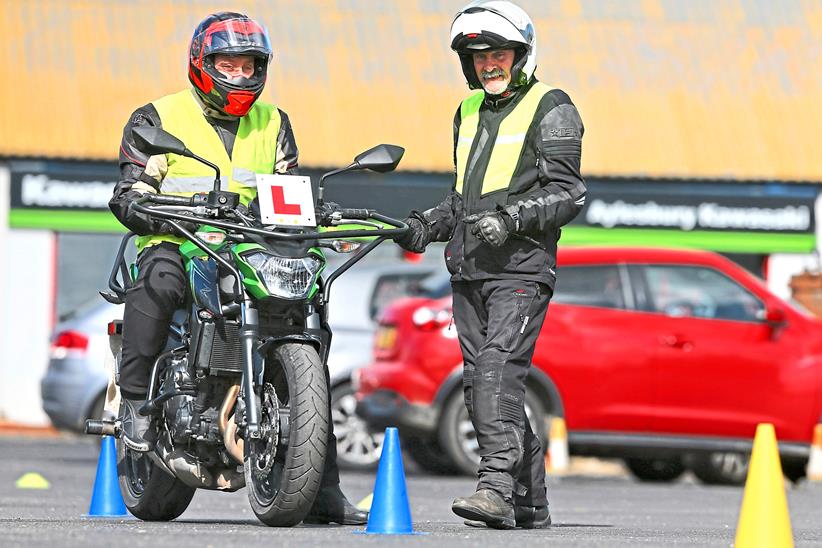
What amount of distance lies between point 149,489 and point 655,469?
895 centimetres

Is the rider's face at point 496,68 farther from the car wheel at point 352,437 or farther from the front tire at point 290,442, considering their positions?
the car wheel at point 352,437

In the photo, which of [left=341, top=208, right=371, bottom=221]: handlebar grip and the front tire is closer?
the front tire

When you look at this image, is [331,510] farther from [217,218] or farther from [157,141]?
[157,141]

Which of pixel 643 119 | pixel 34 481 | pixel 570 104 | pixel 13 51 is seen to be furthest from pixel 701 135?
pixel 570 104

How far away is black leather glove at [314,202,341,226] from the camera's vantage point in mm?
7961

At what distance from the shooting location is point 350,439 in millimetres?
16250

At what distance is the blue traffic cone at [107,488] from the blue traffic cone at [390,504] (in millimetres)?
1560

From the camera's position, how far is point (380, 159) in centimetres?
812

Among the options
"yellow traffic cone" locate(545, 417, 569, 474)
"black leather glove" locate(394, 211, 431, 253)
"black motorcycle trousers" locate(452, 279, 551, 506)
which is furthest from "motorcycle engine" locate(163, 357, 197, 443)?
"yellow traffic cone" locate(545, 417, 569, 474)

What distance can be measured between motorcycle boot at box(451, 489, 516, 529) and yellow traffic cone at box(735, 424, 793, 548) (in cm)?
127

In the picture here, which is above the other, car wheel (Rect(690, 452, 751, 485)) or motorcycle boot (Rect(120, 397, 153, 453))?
motorcycle boot (Rect(120, 397, 153, 453))

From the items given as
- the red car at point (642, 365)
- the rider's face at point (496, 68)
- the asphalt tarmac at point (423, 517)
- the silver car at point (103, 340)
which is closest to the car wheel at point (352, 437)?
the silver car at point (103, 340)

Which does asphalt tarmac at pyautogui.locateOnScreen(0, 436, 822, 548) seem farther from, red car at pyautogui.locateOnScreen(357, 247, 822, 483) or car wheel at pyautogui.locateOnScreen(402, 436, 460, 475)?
red car at pyautogui.locateOnScreen(357, 247, 822, 483)

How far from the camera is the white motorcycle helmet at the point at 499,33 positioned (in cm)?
830
